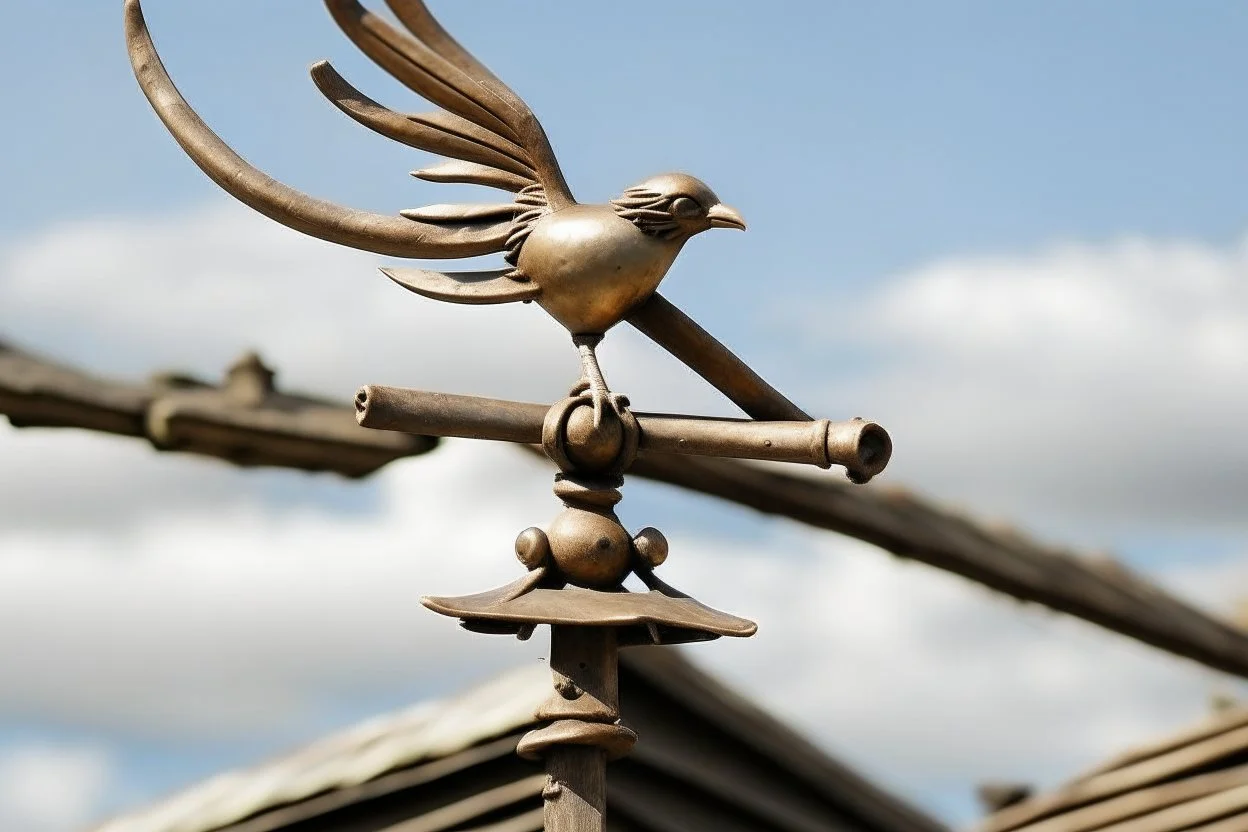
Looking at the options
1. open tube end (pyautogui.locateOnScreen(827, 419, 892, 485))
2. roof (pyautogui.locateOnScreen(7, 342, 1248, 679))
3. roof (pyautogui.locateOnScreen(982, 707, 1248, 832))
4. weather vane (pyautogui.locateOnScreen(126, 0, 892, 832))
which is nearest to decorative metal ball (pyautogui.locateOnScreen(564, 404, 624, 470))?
weather vane (pyautogui.locateOnScreen(126, 0, 892, 832))

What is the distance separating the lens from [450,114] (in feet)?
8.04

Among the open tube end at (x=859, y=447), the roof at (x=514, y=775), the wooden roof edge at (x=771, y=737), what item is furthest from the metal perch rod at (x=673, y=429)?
the wooden roof edge at (x=771, y=737)

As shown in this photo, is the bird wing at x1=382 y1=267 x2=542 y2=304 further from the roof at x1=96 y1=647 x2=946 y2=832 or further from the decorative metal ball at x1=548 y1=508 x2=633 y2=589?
the roof at x1=96 y1=647 x2=946 y2=832

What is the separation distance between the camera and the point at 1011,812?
5.69 m

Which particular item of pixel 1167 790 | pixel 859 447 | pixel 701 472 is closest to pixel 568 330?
pixel 859 447

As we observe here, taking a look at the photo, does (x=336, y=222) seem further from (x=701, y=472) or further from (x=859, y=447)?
(x=701, y=472)

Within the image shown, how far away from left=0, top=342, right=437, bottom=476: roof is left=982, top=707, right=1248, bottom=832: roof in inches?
88.5

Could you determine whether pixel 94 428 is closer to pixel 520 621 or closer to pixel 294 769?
pixel 294 769

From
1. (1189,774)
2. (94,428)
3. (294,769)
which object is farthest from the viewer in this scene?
(1189,774)

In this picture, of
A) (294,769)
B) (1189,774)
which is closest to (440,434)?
(294,769)

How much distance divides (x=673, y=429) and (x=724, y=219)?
0.25 metres

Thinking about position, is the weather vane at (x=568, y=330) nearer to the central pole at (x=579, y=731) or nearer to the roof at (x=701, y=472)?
the central pole at (x=579, y=731)

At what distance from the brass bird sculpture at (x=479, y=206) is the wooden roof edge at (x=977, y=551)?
6.66 ft

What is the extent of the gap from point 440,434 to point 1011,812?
12.5 feet
